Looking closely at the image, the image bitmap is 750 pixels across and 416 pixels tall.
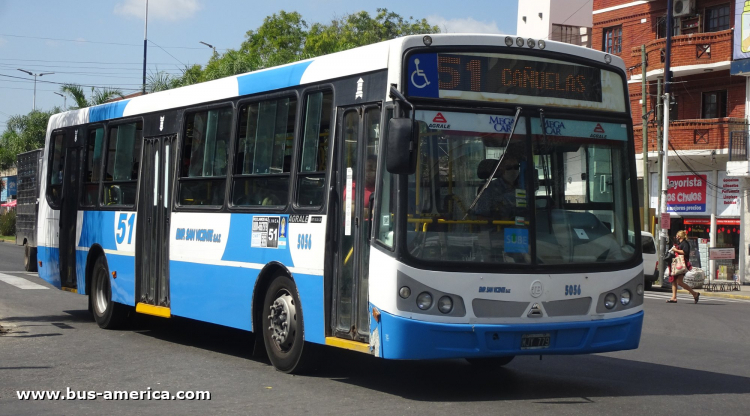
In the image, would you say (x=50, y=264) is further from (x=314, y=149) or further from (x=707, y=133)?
(x=707, y=133)

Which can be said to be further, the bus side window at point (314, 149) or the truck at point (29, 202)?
the truck at point (29, 202)

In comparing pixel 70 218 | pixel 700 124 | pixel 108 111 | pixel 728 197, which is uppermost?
pixel 700 124

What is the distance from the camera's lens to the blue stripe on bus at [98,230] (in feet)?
44.6

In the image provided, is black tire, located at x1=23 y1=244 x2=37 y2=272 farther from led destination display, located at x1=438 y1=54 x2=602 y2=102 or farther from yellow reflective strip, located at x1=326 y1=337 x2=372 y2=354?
led destination display, located at x1=438 y1=54 x2=602 y2=102

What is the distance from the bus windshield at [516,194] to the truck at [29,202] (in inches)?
406

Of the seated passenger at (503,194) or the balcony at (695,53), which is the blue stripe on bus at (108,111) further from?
the balcony at (695,53)

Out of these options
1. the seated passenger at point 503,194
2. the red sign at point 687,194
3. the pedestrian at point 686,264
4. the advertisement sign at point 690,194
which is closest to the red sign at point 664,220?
the advertisement sign at point 690,194

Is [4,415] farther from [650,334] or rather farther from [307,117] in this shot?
[650,334]

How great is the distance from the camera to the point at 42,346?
11.6m

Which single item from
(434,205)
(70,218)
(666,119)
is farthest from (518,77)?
(666,119)

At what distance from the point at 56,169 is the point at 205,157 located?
520cm

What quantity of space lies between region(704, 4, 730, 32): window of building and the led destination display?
1055 inches

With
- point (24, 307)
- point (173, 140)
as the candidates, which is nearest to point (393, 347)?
point (173, 140)

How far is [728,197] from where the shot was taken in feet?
108
